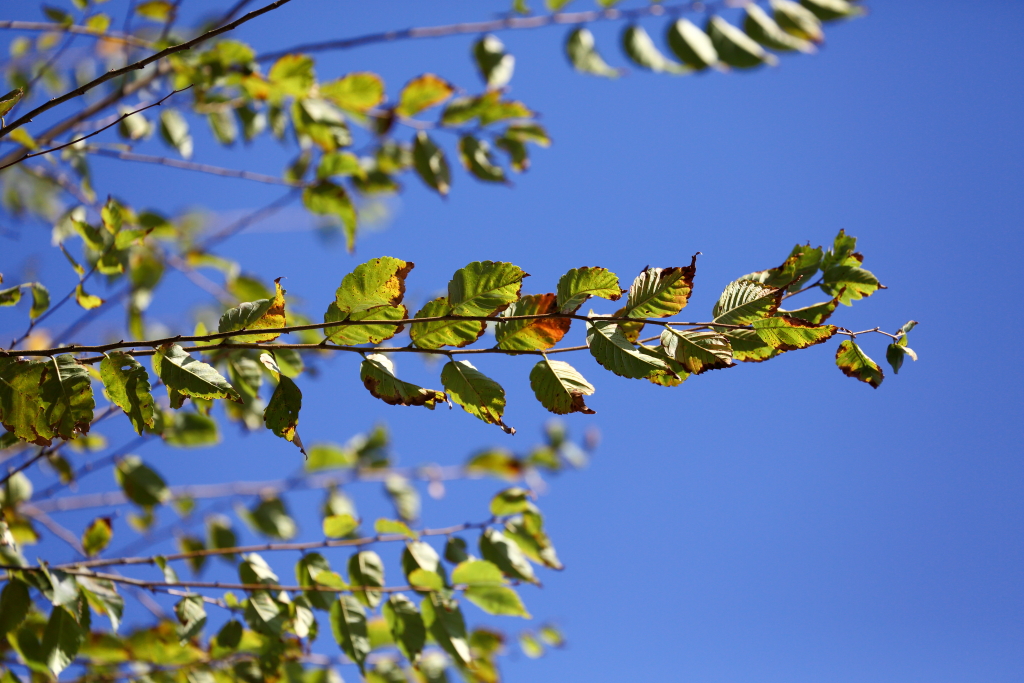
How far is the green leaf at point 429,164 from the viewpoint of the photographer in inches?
70.8

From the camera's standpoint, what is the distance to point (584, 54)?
1396mm

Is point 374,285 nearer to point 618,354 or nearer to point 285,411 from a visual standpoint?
point 285,411

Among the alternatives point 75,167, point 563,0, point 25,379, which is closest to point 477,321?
point 25,379

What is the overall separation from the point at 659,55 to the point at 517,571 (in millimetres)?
1050

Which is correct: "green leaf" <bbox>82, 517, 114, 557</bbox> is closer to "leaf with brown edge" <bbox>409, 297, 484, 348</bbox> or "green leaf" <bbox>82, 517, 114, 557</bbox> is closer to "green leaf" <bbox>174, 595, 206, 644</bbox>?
"green leaf" <bbox>174, 595, 206, 644</bbox>

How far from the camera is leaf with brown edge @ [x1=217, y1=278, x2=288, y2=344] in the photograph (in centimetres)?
83

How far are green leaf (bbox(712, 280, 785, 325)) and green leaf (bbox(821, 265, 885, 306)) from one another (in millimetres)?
142

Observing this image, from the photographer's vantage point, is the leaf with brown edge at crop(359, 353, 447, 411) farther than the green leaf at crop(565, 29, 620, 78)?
No

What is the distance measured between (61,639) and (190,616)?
205 mm

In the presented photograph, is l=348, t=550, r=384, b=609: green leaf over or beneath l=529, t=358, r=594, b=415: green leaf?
beneath

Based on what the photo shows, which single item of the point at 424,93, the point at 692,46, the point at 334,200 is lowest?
the point at 334,200

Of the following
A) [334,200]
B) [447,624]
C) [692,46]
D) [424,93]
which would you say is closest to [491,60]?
[424,93]

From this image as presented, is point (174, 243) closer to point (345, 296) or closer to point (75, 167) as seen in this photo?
point (75, 167)

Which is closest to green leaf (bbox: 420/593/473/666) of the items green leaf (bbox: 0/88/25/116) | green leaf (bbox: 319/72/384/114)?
green leaf (bbox: 0/88/25/116)
